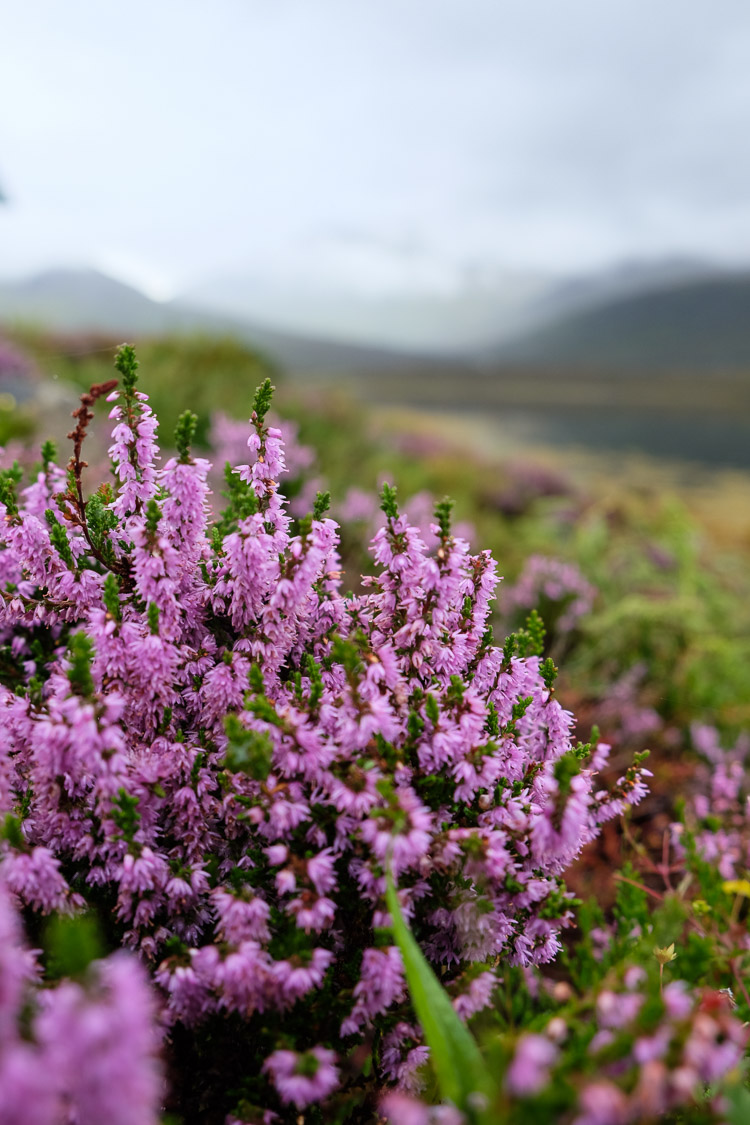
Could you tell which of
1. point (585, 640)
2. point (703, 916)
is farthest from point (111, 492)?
point (585, 640)

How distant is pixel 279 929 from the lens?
5.56 ft

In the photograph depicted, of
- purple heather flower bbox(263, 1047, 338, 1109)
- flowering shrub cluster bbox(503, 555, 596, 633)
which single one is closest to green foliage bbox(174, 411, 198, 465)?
purple heather flower bbox(263, 1047, 338, 1109)

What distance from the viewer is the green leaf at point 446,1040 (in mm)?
1267

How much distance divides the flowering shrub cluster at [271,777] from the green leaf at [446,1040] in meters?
0.13

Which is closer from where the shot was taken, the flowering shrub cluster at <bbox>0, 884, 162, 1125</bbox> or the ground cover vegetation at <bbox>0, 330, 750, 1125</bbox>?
the flowering shrub cluster at <bbox>0, 884, 162, 1125</bbox>

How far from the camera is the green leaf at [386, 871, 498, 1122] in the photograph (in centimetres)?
127

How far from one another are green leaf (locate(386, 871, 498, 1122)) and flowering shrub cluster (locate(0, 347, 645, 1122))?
0.43ft

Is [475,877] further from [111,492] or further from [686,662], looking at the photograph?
[686,662]

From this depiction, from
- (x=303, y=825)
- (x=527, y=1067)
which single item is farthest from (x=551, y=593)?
(x=527, y=1067)

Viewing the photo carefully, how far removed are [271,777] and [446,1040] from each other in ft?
2.03

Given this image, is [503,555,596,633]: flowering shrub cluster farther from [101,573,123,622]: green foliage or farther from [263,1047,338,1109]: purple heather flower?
[263,1047,338,1109]: purple heather flower

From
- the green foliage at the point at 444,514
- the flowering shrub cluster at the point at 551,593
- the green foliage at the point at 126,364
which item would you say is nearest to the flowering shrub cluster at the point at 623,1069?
the green foliage at the point at 444,514

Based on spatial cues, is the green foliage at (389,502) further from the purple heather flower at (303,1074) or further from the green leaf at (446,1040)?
the purple heather flower at (303,1074)

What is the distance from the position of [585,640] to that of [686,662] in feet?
2.61
